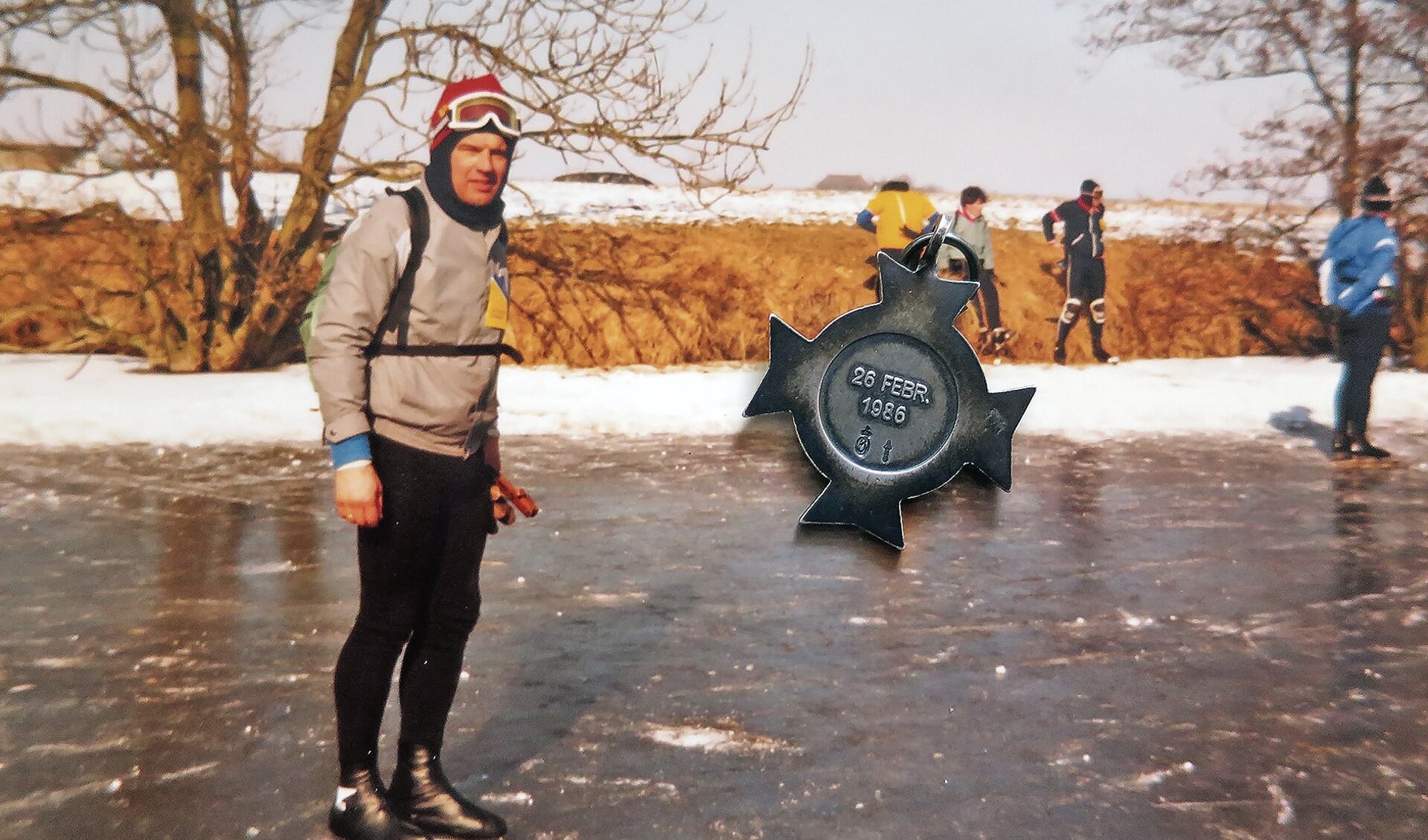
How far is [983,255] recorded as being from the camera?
14617mm

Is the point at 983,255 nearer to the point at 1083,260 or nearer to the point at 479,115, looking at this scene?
the point at 1083,260

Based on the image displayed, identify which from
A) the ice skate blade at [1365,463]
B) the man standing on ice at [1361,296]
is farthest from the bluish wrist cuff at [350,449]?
the ice skate blade at [1365,463]

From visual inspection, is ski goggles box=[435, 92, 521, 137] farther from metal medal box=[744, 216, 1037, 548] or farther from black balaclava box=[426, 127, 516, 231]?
metal medal box=[744, 216, 1037, 548]

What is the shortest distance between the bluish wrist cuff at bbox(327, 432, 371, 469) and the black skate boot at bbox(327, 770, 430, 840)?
89 cm

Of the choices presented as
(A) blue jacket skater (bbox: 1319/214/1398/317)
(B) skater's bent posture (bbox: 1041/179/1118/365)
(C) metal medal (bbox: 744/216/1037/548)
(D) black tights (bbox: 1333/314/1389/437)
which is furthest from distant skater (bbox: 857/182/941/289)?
(C) metal medal (bbox: 744/216/1037/548)

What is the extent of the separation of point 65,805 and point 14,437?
800 centimetres

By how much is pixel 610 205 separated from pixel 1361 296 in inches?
464

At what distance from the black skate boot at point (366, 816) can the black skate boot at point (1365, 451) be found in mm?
8551

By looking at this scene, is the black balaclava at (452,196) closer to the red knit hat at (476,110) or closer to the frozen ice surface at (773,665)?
the red knit hat at (476,110)

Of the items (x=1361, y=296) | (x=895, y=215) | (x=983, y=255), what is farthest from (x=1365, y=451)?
(x=983, y=255)

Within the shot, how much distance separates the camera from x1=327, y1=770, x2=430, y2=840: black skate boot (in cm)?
333

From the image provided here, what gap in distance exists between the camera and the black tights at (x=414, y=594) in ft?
10.1

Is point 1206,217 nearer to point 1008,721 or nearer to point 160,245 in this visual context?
point 160,245

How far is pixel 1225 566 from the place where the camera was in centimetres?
656
